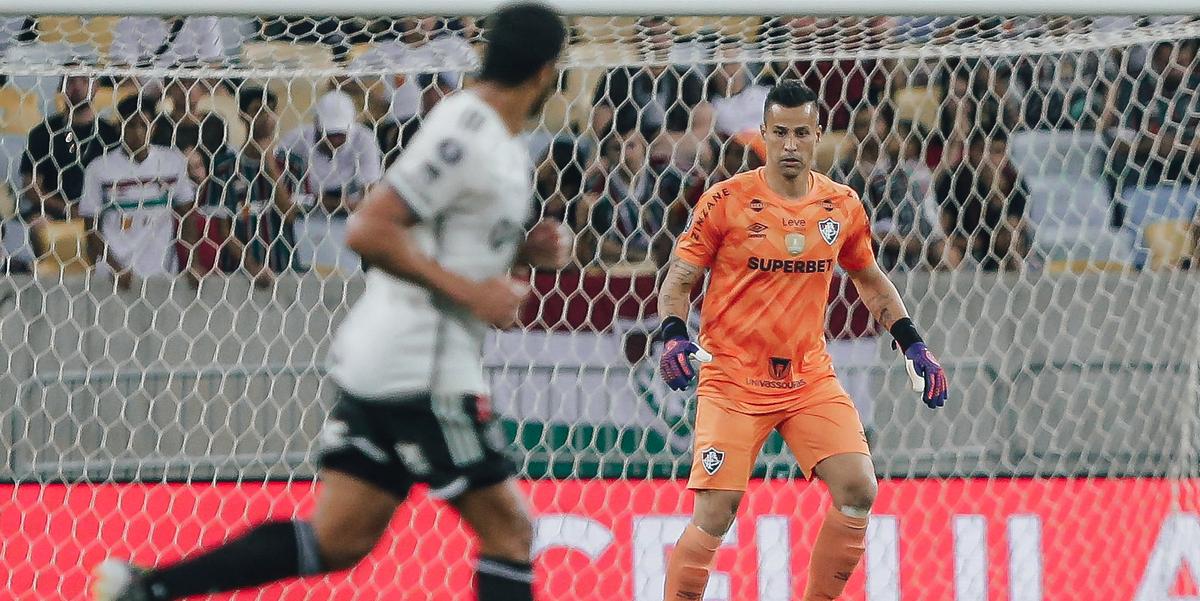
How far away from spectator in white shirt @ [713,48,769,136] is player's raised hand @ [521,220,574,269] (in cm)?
312

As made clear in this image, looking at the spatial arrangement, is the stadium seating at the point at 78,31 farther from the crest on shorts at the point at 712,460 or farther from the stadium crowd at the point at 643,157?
the crest on shorts at the point at 712,460

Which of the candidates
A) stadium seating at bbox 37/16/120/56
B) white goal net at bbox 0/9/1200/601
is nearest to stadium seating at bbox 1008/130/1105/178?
white goal net at bbox 0/9/1200/601

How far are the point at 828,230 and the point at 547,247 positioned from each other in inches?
64.8

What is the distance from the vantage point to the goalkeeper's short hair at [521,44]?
→ 108 inches

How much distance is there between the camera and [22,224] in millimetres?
5770

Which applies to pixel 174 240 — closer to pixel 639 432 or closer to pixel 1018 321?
pixel 639 432

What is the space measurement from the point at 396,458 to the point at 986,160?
3900 mm

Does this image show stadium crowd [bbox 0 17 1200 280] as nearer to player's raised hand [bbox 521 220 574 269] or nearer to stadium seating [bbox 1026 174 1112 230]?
stadium seating [bbox 1026 174 1112 230]

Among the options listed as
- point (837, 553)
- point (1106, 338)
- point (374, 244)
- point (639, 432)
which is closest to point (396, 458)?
point (374, 244)

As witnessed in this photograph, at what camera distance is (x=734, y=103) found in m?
5.98

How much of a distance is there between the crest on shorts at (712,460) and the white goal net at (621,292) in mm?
804

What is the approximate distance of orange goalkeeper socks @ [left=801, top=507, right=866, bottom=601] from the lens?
13.6ft

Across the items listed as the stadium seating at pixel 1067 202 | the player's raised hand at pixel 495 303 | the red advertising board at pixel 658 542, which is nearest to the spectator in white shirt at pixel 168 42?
the red advertising board at pixel 658 542

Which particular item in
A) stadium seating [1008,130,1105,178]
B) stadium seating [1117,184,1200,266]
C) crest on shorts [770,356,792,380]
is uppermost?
crest on shorts [770,356,792,380]
